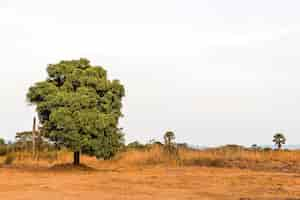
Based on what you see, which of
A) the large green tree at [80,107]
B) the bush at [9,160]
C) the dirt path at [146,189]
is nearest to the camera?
the dirt path at [146,189]

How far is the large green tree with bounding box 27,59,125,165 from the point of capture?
23.0m

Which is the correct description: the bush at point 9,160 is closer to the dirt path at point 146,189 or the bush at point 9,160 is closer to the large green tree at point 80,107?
the large green tree at point 80,107

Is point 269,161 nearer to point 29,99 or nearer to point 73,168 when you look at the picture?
point 73,168

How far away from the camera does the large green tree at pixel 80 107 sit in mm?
22978

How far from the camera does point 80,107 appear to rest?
77.0ft

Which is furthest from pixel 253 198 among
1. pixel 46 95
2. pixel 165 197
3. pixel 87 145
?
pixel 46 95

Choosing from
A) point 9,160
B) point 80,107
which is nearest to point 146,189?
point 80,107

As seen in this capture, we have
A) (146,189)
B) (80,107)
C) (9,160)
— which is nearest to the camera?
(146,189)

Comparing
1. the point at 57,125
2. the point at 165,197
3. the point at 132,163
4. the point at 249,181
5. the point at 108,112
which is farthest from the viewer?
the point at 132,163

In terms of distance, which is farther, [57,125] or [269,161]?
[269,161]

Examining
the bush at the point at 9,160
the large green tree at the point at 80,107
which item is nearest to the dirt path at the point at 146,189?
the large green tree at the point at 80,107

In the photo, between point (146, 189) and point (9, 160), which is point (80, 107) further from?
point (9, 160)

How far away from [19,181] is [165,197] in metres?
7.23

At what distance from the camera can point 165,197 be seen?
13.5 m
